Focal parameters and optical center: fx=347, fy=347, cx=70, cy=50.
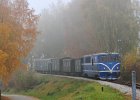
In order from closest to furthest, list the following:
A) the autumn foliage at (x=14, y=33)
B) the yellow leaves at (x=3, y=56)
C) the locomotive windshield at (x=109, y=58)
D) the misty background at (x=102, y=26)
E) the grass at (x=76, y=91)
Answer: the grass at (x=76, y=91), the yellow leaves at (x=3, y=56), the autumn foliage at (x=14, y=33), the locomotive windshield at (x=109, y=58), the misty background at (x=102, y=26)

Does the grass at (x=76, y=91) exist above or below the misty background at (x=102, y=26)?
below

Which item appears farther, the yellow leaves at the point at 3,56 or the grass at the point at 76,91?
the yellow leaves at the point at 3,56

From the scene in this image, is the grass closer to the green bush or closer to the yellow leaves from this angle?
the green bush

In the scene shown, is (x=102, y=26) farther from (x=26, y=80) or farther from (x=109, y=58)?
(x=26, y=80)

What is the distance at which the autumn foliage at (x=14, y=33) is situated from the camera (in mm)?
32750

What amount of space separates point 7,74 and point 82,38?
29866mm

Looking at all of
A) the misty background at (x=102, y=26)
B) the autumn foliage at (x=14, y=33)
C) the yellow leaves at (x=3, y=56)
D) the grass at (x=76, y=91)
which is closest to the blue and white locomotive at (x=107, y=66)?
the grass at (x=76, y=91)

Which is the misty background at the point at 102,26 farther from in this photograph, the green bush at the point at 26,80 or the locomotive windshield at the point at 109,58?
the locomotive windshield at the point at 109,58

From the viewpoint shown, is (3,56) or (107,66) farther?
(107,66)

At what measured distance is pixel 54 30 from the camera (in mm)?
78312

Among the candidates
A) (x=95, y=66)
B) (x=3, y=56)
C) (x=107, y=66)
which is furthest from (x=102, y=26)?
(x=3, y=56)

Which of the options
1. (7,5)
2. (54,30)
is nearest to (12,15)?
(7,5)

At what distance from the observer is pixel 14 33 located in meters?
35.1

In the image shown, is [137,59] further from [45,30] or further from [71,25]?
[45,30]
